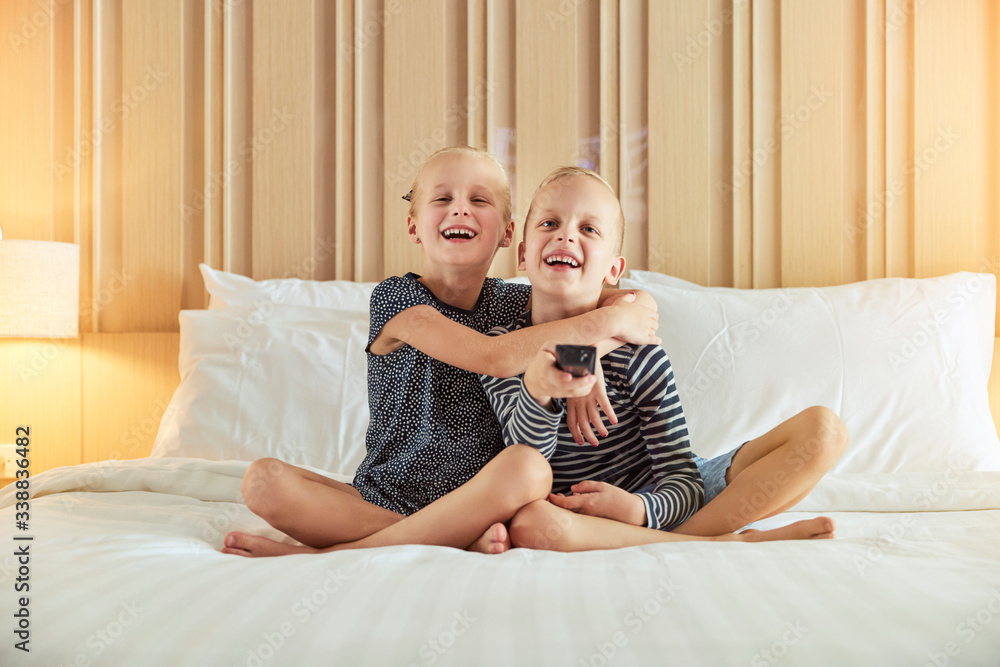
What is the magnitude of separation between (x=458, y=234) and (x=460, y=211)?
37mm

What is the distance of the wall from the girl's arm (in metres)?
0.93

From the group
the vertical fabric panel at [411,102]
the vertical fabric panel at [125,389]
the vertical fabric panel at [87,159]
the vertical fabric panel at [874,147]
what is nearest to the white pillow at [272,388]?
the vertical fabric panel at [125,389]

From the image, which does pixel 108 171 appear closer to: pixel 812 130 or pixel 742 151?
pixel 742 151

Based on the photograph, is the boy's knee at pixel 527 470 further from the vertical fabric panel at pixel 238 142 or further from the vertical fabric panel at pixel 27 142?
the vertical fabric panel at pixel 27 142

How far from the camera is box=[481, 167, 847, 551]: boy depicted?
85 cm

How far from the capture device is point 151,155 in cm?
197

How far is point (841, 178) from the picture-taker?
191cm

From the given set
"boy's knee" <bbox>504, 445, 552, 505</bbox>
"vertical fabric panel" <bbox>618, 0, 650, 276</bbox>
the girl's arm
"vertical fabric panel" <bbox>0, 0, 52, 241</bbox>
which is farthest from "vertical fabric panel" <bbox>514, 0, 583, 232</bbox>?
"vertical fabric panel" <bbox>0, 0, 52, 241</bbox>

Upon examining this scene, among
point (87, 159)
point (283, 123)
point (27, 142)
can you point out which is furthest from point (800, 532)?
point (27, 142)

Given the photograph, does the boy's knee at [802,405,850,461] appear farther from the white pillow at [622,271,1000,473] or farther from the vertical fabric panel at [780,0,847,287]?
the vertical fabric panel at [780,0,847,287]

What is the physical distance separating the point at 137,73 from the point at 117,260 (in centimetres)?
54

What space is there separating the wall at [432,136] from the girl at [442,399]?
2.62 ft

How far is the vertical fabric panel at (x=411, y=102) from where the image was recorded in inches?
76.7

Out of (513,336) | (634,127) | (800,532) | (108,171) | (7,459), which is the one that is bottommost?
(7,459)
